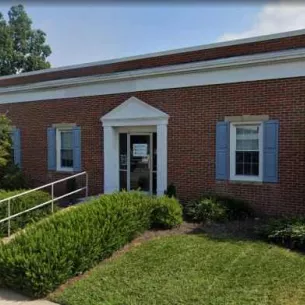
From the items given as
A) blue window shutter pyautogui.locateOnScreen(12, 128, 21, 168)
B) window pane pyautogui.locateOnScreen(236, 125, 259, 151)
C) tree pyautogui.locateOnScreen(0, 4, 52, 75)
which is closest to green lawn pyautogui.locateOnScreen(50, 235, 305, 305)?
window pane pyautogui.locateOnScreen(236, 125, 259, 151)

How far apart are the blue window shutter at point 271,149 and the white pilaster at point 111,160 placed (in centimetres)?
492

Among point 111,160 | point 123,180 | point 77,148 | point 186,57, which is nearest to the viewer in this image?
point 186,57

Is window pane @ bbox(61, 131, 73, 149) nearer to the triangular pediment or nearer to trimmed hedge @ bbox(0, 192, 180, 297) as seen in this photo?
the triangular pediment

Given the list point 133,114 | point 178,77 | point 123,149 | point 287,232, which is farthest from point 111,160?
point 287,232

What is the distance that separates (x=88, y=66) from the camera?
1383 cm

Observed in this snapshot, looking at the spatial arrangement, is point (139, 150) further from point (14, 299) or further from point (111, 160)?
point (14, 299)

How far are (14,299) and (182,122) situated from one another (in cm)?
687

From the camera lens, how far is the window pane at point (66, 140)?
46.1 feet

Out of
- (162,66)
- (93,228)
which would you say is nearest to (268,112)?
(162,66)

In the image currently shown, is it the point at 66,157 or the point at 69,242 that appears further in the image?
the point at 66,157

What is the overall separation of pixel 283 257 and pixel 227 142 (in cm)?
425

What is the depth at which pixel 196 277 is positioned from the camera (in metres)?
6.05

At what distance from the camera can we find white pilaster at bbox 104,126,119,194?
41.9ft

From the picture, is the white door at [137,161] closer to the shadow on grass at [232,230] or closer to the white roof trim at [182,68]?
the white roof trim at [182,68]
